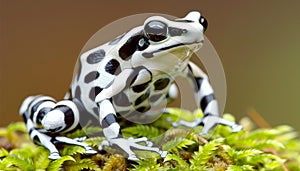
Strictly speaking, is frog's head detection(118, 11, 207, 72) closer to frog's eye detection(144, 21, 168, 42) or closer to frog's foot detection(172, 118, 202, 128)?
frog's eye detection(144, 21, 168, 42)

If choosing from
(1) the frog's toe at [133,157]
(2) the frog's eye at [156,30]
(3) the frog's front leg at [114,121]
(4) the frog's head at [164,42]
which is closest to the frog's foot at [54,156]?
(3) the frog's front leg at [114,121]

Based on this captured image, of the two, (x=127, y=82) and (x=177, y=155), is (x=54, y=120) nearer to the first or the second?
(x=127, y=82)

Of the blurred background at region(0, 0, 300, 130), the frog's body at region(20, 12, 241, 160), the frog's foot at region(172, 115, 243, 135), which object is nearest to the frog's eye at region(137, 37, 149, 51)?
the frog's body at region(20, 12, 241, 160)

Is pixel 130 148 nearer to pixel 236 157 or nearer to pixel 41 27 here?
pixel 236 157

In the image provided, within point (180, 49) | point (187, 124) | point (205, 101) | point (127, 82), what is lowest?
point (187, 124)

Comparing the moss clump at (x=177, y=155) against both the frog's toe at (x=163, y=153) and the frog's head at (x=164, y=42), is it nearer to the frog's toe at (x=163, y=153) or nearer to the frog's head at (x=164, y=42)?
the frog's toe at (x=163, y=153)

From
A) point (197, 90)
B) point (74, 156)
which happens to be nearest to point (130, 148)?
point (74, 156)

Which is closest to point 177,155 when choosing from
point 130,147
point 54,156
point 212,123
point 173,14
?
point 130,147
